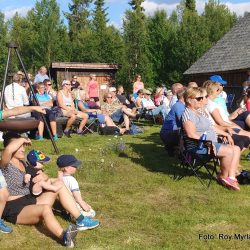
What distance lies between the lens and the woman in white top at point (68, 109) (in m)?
10.8

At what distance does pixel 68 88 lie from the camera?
11289 mm

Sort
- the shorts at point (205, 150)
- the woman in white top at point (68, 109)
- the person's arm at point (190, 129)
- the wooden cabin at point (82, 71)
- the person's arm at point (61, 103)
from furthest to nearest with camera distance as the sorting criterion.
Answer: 1. the wooden cabin at point (82, 71)
2. the person's arm at point (61, 103)
3. the woman in white top at point (68, 109)
4. the person's arm at point (190, 129)
5. the shorts at point (205, 150)

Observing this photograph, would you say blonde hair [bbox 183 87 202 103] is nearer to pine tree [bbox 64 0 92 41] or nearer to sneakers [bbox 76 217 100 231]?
sneakers [bbox 76 217 100 231]

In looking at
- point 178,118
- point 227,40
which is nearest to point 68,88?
point 178,118

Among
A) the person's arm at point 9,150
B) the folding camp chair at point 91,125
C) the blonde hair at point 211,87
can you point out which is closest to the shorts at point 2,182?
the person's arm at point 9,150

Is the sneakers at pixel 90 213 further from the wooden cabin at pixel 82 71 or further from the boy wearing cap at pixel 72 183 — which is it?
the wooden cabin at pixel 82 71

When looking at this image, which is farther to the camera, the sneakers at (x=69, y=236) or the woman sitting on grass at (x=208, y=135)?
the woman sitting on grass at (x=208, y=135)

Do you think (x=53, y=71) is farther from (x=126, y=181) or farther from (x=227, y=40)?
(x=126, y=181)

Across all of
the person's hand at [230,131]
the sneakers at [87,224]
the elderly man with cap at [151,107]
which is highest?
the person's hand at [230,131]

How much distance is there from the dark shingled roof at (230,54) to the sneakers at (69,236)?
55.9ft

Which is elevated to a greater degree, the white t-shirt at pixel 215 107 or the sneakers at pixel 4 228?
the white t-shirt at pixel 215 107

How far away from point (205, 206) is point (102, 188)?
1.51 metres

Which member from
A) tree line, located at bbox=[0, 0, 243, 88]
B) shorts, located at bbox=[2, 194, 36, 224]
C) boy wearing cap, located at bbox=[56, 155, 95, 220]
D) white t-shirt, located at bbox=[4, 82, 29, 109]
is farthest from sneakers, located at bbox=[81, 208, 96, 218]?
tree line, located at bbox=[0, 0, 243, 88]

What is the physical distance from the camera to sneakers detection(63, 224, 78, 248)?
424 centimetres
